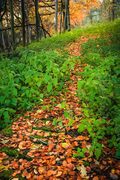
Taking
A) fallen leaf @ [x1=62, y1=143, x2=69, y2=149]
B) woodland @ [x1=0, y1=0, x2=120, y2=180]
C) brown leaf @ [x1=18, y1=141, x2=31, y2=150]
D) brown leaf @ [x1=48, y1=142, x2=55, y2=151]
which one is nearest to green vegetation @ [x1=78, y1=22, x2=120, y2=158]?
woodland @ [x1=0, y1=0, x2=120, y2=180]

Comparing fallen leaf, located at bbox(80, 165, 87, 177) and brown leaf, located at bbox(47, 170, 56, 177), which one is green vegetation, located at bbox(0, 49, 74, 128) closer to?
brown leaf, located at bbox(47, 170, 56, 177)

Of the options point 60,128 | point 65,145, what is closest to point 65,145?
point 65,145

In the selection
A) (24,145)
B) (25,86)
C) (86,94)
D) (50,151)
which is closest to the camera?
(50,151)

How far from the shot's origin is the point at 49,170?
373 centimetres

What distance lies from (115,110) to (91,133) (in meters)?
0.71

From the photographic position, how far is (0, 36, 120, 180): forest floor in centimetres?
365

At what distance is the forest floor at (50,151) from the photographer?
12.0 feet

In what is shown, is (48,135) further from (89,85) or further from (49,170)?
(89,85)

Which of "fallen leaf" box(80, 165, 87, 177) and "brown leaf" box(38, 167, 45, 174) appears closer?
Answer: "fallen leaf" box(80, 165, 87, 177)

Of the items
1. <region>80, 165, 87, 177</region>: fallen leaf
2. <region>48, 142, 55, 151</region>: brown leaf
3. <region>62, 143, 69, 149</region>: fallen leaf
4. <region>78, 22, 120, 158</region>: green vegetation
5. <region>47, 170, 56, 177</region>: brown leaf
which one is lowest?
<region>47, 170, 56, 177</region>: brown leaf

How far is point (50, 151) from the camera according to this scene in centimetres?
420

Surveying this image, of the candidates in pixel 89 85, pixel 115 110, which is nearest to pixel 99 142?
pixel 115 110

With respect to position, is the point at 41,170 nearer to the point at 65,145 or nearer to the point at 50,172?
the point at 50,172

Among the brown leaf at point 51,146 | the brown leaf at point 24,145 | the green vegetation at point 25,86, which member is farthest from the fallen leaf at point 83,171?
the green vegetation at point 25,86
